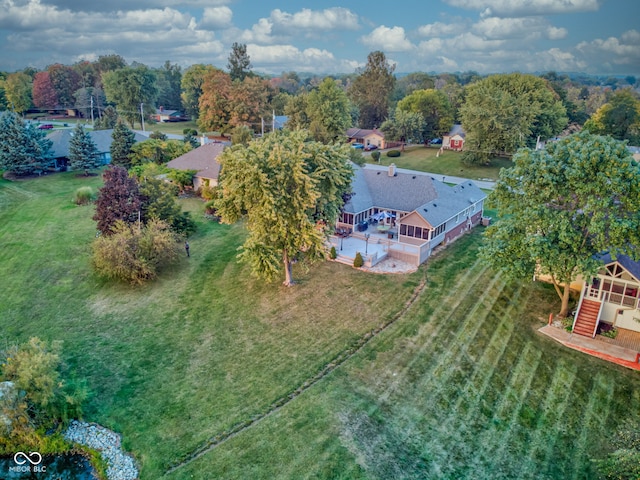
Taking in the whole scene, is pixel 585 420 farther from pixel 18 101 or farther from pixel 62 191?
pixel 18 101

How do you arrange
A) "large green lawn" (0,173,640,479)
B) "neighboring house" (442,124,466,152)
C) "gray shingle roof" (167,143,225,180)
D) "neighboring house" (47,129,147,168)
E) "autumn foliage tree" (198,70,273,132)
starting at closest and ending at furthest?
"large green lawn" (0,173,640,479) → "gray shingle roof" (167,143,225,180) → "neighboring house" (47,129,147,168) → "autumn foliage tree" (198,70,273,132) → "neighboring house" (442,124,466,152)

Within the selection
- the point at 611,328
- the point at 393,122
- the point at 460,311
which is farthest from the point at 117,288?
the point at 393,122

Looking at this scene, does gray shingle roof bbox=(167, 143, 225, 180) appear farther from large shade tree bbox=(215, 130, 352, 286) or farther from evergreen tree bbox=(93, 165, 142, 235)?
large shade tree bbox=(215, 130, 352, 286)

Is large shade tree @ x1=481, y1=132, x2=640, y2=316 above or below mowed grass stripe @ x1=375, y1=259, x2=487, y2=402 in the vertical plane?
above

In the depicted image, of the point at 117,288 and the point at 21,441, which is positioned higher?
the point at 117,288

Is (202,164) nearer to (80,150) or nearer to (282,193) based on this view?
(80,150)

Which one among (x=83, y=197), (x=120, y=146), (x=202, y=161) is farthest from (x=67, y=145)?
(x=202, y=161)

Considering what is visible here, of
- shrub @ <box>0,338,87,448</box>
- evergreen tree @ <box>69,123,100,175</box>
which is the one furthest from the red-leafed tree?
shrub @ <box>0,338,87,448</box>
